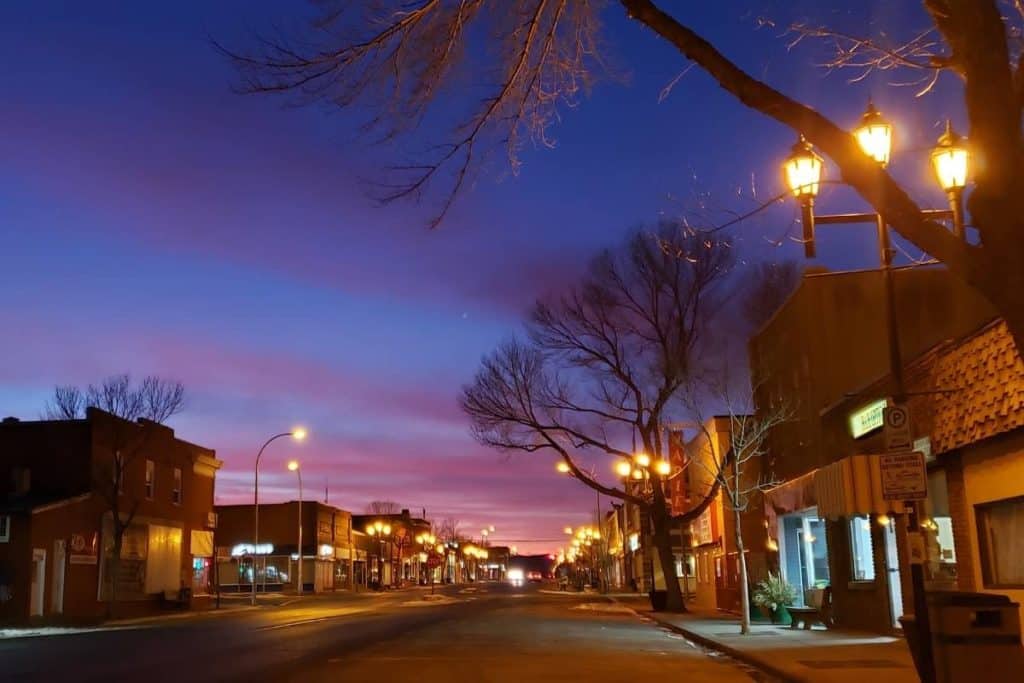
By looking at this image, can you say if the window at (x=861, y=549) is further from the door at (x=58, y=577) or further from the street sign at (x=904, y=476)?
the door at (x=58, y=577)

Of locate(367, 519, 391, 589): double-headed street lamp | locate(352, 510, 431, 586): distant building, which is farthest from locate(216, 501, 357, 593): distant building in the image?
locate(367, 519, 391, 589): double-headed street lamp

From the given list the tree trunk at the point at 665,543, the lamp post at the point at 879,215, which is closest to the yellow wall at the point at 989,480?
the lamp post at the point at 879,215

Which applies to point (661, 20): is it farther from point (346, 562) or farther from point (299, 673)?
point (346, 562)

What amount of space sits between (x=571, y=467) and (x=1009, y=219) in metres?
30.9

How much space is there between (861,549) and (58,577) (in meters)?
27.7

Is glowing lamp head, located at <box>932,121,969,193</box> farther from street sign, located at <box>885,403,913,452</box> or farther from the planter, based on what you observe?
the planter

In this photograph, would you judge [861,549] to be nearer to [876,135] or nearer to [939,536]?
[939,536]

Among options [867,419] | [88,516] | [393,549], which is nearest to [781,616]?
[867,419]

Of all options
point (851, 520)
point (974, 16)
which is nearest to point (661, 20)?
point (974, 16)

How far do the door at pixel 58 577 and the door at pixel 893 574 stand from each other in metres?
28.4

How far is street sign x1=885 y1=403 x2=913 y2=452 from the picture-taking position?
1160 centimetres

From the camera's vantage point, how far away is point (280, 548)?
3098 inches

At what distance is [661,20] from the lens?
893 centimetres

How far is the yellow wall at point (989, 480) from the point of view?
46.8 ft
